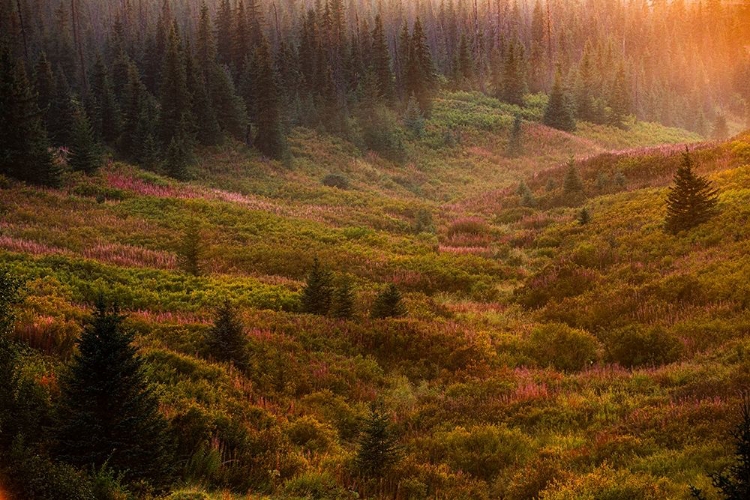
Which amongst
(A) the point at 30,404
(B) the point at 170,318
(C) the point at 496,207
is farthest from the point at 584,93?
(A) the point at 30,404

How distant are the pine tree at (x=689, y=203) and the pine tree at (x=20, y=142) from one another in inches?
1106

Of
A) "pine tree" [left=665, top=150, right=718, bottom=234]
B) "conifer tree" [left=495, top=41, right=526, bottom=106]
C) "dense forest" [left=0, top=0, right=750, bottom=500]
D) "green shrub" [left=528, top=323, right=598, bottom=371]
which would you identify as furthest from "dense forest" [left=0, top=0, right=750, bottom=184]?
"pine tree" [left=665, top=150, right=718, bottom=234]

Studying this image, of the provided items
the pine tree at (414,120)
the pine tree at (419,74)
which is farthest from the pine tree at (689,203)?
the pine tree at (419,74)

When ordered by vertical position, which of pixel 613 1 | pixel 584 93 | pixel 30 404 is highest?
pixel 613 1

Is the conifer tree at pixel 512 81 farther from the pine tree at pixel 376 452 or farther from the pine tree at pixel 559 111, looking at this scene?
the pine tree at pixel 376 452

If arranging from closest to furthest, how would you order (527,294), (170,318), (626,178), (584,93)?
(170,318), (527,294), (626,178), (584,93)

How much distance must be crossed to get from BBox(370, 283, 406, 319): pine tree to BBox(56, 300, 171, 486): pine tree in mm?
8661

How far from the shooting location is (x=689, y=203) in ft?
57.1

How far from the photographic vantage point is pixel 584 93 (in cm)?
7719

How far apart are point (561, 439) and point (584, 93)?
3072 inches

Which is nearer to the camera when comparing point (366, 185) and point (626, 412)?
point (626, 412)

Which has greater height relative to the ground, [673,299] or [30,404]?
[30,404]

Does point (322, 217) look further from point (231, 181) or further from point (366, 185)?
point (366, 185)

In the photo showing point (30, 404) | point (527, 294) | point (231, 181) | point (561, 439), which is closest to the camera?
point (30, 404)
